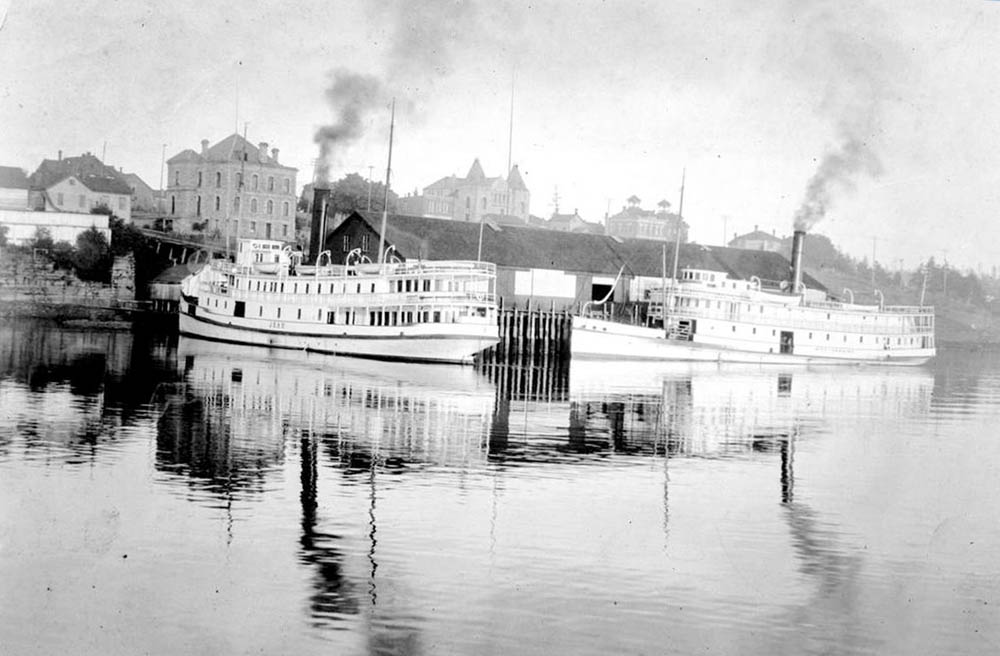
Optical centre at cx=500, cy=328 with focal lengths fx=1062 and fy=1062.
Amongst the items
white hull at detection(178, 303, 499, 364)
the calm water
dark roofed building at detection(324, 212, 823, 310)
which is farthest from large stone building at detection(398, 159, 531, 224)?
the calm water

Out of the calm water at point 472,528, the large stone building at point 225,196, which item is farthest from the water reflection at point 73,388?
the large stone building at point 225,196

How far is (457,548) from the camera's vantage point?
11.4 m

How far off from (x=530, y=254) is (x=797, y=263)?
12.2 metres

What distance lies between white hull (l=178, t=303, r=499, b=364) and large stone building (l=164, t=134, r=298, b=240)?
24.7 feet

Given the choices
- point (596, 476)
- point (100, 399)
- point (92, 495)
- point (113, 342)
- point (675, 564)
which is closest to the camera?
point (675, 564)

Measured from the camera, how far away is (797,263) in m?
48.6

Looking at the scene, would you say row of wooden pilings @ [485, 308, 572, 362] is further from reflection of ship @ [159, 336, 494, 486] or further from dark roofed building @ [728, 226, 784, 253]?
dark roofed building @ [728, 226, 784, 253]

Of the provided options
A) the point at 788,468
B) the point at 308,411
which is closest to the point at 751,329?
the point at 308,411

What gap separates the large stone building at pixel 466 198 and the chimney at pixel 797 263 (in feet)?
104

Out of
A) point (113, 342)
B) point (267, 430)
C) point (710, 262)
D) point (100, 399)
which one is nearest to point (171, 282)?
point (113, 342)

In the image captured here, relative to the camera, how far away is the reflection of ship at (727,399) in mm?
21875

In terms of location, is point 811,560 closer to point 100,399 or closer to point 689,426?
point 689,426

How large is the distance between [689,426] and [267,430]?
357 inches

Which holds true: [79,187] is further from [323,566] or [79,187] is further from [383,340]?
[323,566]
